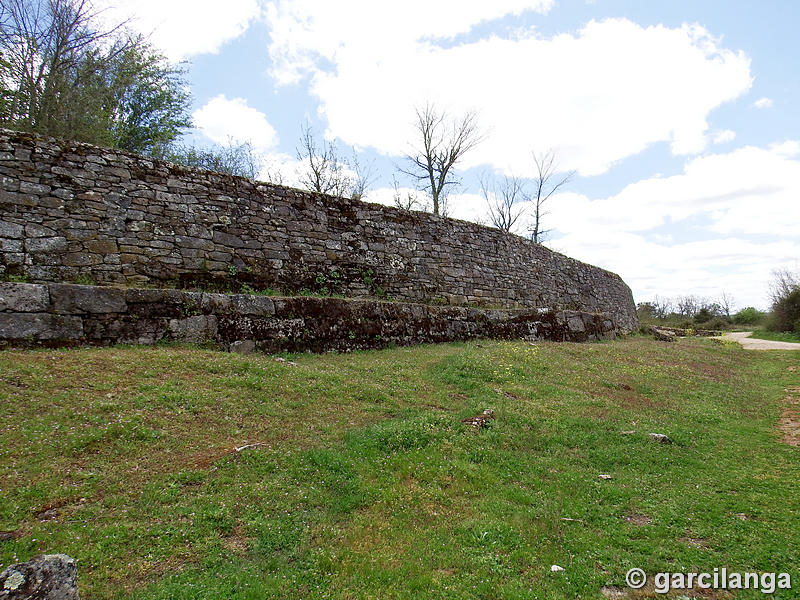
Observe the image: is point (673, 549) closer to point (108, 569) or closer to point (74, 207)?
point (108, 569)

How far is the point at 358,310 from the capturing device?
10961 millimetres

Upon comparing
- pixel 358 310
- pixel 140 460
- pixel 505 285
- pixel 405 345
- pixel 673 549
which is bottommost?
pixel 673 549

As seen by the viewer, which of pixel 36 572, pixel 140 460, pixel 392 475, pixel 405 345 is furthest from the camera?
pixel 405 345

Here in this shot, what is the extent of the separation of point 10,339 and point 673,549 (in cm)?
940

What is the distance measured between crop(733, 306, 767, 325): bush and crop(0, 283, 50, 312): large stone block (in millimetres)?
57374

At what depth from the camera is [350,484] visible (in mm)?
4719

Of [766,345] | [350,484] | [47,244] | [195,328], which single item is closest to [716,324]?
[766,345]

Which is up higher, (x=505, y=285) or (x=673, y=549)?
(x=505, y=285)

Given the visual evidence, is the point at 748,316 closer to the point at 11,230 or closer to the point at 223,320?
the point at 223,320

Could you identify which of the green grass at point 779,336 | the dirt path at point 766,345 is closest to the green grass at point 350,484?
the dirt path at point 766,345

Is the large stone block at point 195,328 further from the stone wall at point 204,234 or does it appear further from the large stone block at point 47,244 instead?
the large stone block at point 47,244

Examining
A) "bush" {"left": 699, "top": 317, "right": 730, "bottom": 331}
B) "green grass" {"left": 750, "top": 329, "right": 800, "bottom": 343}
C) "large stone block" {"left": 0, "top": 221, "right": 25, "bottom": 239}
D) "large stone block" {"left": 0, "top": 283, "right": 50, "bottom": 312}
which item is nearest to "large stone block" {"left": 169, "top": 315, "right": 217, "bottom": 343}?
"large stone block" {"left": 0, "top": 283, "right": 50, "bottom": 312}

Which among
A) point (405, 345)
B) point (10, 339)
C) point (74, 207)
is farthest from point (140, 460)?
point (405, 345)

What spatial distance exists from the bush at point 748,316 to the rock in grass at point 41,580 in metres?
57.5
